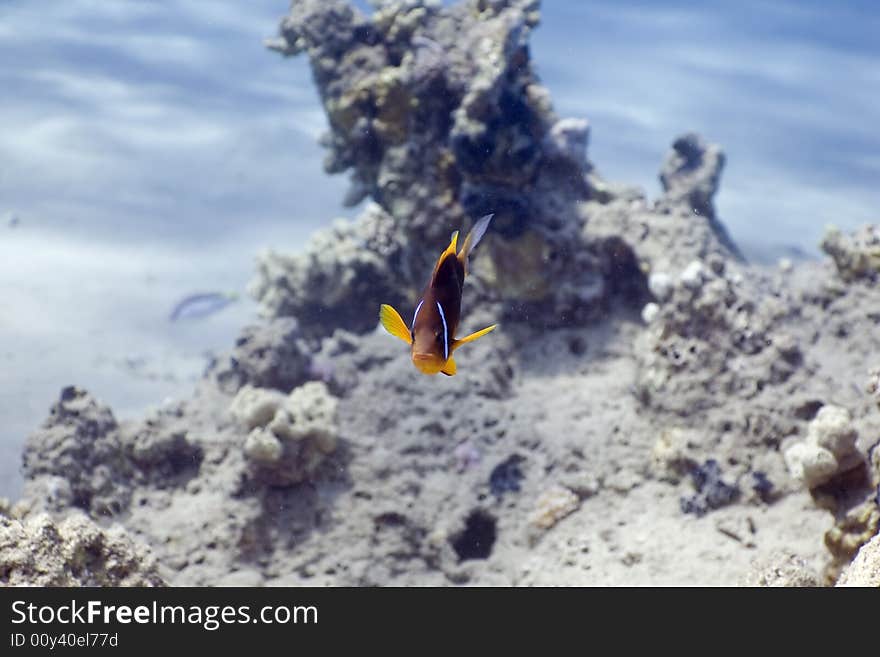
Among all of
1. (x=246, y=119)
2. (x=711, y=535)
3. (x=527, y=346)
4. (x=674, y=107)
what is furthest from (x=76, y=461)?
(x=674, y=107)

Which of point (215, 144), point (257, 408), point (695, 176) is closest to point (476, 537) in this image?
point (257, 408)

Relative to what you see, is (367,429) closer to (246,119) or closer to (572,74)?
(246,119)

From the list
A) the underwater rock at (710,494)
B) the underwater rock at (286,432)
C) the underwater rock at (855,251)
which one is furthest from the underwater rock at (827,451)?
the underwater rock at (286,432)

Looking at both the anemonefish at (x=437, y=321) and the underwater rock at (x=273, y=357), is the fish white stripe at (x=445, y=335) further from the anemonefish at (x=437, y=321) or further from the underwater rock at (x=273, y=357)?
the underwater rock at (x=273, y=357)

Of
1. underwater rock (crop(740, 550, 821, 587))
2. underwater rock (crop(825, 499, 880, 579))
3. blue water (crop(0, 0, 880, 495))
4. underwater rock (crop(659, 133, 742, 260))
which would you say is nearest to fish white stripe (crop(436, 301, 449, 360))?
underwater rock (crop(740, 550, 821, 587))

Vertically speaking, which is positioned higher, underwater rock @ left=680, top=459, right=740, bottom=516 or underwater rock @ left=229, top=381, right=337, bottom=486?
underwater rock @ left=680, top=459, right=740, bottom=516

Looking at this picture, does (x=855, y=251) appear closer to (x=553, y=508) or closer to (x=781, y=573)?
(x=553, y=508)

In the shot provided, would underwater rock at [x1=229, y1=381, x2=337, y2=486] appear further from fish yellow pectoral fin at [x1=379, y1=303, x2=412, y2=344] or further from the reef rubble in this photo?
fish yellow pectoral fin at [x1=379, y1=303, x2=412, y2=344]
